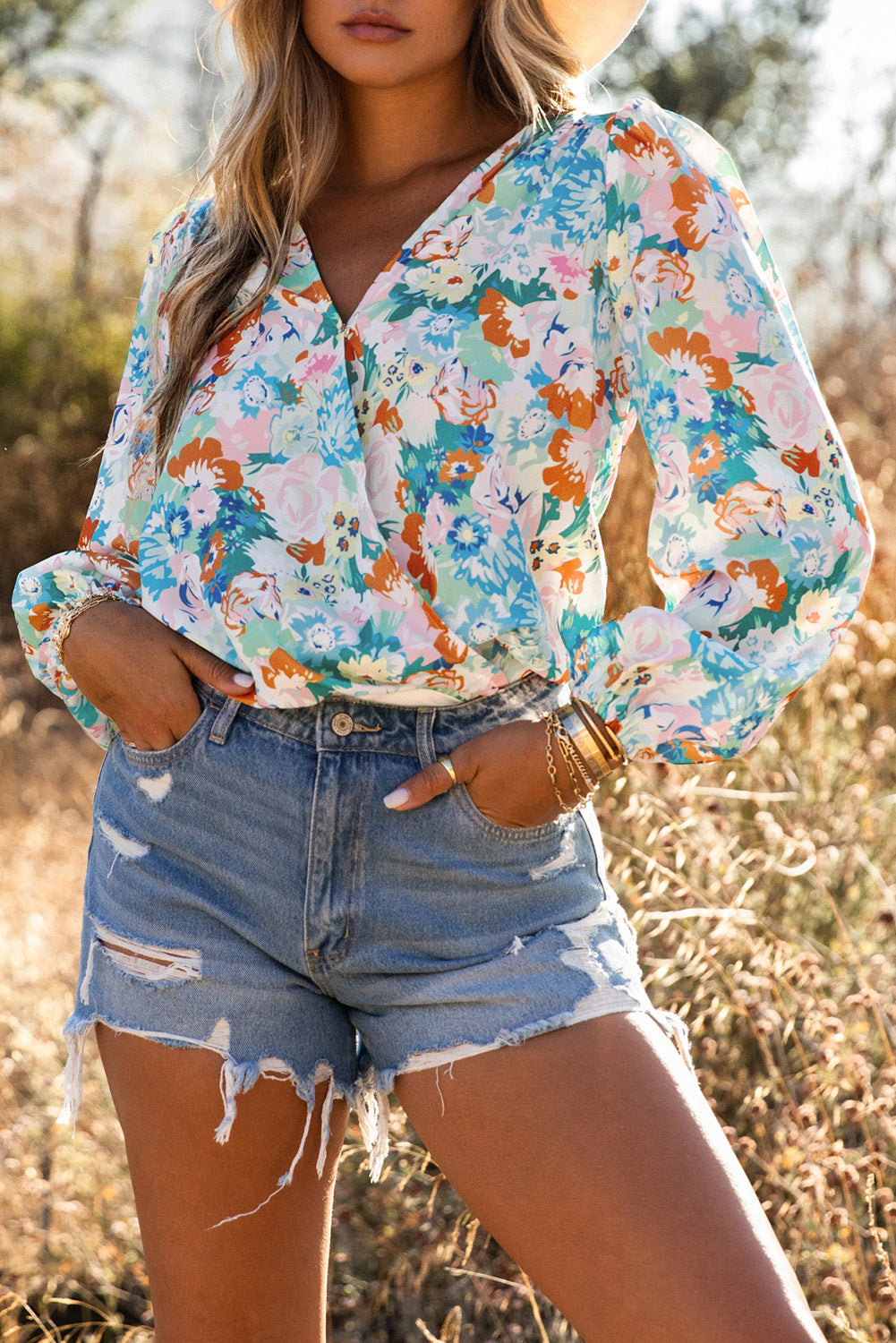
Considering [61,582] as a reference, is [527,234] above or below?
above

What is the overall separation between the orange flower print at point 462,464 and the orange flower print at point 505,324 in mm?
124

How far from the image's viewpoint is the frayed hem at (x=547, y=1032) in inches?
54.5

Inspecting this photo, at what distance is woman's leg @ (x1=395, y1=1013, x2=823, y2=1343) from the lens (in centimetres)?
124

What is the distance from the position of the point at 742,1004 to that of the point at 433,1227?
26.3 inches

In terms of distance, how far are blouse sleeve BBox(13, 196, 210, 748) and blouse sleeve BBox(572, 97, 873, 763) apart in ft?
2.35

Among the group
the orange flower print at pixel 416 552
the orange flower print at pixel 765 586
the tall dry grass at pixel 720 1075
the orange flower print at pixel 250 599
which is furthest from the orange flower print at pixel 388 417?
the tall dry grass at pixel 720 1075

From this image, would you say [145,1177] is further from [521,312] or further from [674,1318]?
[521,312]

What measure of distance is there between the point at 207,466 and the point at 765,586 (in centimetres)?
68

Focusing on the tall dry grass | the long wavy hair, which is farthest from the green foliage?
the long wavy hair

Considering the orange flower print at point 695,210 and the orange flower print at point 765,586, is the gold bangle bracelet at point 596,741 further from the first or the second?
the orange flower print at point 695,210

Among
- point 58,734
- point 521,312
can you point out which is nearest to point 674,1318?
point 521,312

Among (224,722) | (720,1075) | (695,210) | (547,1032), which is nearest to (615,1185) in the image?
(547,1032)

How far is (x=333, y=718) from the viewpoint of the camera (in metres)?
1.52

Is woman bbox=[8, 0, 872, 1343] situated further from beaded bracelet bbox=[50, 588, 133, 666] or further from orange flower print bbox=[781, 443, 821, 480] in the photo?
beaded bracelet bbox=[50, 588, 133, 666]
